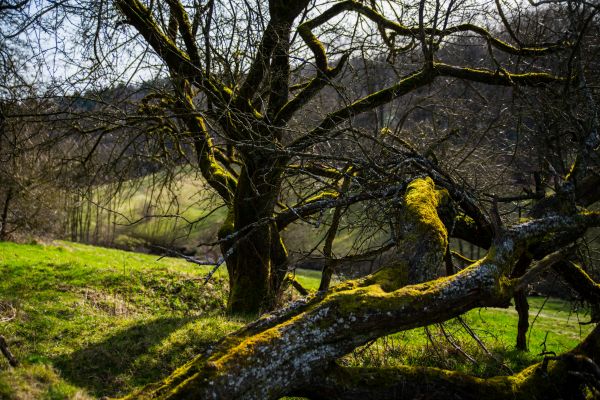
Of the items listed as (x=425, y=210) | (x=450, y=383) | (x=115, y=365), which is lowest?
(x=115, y=365)

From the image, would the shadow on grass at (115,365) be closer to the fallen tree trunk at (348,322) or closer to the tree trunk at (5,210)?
the fallen tree trunk at (348,322)

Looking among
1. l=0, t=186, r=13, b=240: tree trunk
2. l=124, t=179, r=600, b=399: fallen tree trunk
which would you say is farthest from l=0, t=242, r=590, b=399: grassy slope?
l=0, t=186, r=13, b=240: tree trunk

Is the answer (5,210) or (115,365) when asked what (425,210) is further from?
(5,210)

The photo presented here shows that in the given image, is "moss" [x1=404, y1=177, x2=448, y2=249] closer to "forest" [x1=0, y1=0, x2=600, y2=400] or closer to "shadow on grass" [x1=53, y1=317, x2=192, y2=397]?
"forest" [x1=0, y1=0, x2=600, y2=400]

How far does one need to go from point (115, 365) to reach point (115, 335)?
4.37ft

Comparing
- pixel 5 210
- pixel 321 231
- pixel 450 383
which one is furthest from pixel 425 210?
pixel 5 210

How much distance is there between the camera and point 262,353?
10.5ft

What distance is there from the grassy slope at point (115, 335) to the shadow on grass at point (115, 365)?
14 mm

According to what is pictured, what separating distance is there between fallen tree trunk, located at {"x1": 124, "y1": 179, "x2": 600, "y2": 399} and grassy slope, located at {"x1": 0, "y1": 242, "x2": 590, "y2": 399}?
1.76 metres

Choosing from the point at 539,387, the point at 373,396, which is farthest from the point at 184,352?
the point at 539,387

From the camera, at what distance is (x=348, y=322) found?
Result: 3.45m

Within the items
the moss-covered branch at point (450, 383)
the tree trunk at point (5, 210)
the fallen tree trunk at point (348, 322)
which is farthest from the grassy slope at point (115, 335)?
the tree trunk at point (5, 210)

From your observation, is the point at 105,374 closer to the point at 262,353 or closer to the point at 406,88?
the point at 262,353

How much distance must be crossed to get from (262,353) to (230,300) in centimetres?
733
